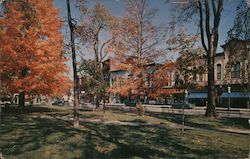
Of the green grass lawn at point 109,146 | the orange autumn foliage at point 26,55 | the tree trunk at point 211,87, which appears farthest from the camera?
the tree trunk at point 211,87

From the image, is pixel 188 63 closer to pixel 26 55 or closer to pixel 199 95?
pixel 26 55

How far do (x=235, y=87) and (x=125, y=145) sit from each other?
36.2 metres

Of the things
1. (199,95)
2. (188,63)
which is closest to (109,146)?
(188,63)

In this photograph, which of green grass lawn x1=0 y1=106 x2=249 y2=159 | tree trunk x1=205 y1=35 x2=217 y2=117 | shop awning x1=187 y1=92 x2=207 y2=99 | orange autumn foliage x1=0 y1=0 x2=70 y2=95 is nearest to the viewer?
green grass lawn x1=0 y1=106 x2=249 y2=159

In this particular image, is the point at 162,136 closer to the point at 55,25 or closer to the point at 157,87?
the point at 157,87

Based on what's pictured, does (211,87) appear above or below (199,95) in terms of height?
above

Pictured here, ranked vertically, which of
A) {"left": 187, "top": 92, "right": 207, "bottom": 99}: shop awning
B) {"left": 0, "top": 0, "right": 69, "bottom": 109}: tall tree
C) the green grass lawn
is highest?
{"left": 0, "top": 0, "right": 69, "bottom": 109}: tall tree

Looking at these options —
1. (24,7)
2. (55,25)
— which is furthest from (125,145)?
(55,25)

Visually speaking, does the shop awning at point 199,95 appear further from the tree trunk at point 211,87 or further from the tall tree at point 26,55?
the tall tree at point 26,55

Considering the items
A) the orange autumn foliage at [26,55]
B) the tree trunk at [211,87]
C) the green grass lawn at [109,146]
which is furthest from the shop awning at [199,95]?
the green grass lawn at [109,146]

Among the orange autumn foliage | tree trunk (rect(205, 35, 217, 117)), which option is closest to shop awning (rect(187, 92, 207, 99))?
tree trunk (rect(205, 35, 217, 117))

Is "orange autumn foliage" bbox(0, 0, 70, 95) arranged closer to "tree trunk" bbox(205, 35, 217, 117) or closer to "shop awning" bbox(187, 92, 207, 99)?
A: "tree trunk" bbox(205, 35, 217, 117)

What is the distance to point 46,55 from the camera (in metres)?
19.5

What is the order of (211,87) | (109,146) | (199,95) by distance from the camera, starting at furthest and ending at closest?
(199,95) < (211,87) < (109,146)
